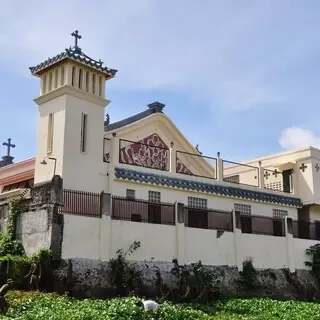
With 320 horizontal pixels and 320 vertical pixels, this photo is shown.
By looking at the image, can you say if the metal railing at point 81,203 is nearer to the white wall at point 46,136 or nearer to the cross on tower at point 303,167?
the white wall at point 46,136

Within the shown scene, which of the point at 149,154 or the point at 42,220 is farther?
the point at 149,154

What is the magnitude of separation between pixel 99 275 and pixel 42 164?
4774mm

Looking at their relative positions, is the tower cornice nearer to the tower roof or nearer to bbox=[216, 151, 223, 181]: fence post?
the tower roof

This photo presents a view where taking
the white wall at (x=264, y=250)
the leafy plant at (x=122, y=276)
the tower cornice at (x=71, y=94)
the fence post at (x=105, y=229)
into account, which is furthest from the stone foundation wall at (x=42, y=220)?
the white wall at (x=264, y=250)

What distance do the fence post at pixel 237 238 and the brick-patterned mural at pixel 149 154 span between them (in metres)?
3.68

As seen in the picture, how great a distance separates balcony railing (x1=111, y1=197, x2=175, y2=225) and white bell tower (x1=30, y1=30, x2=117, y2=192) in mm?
1331

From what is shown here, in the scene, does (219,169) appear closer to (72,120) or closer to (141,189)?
(141,189)

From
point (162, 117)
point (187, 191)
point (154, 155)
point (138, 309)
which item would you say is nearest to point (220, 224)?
point (187, 191)

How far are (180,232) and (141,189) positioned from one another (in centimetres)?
258

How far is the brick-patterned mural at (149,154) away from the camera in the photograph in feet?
75.3

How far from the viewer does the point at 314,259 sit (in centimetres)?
2456

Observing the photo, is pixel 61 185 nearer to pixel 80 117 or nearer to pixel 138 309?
pixel 80 117

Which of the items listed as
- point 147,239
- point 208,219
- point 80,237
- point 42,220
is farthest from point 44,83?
point 208,219

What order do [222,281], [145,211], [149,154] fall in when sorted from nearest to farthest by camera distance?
1. [145,211]
2. [222,281]
3. [149,154]
